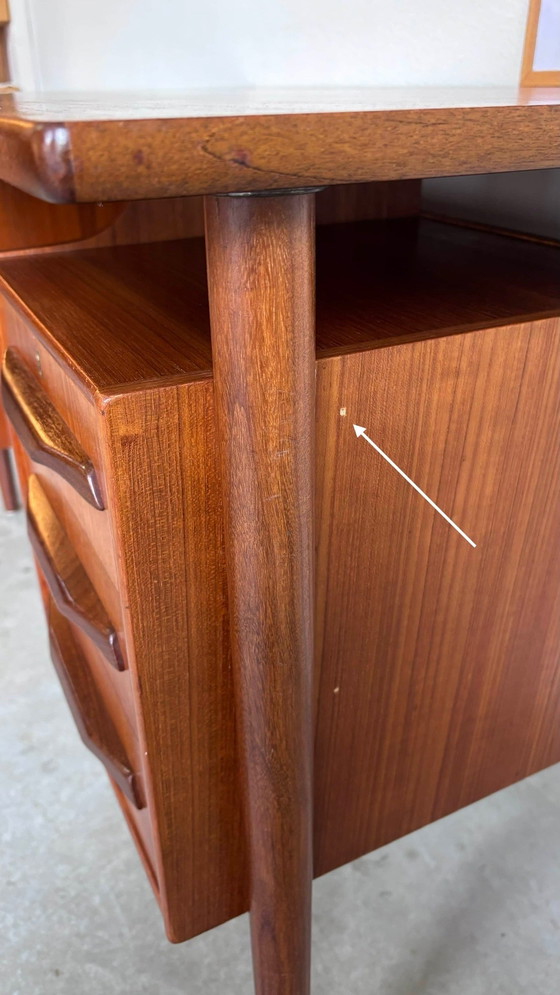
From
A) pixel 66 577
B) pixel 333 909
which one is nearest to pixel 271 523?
pixel 66 577

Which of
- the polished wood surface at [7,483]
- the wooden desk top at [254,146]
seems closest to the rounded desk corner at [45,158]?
the wooden desk top at [254,146]

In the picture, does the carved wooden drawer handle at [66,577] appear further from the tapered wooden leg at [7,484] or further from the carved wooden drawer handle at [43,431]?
the tapered wooden leg at [7,484]

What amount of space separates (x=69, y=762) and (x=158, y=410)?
28.0 inches

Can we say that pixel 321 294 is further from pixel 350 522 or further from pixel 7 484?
pixel 7 484

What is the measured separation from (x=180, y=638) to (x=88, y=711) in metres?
0.33

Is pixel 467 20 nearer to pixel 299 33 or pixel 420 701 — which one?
pixel 299 33

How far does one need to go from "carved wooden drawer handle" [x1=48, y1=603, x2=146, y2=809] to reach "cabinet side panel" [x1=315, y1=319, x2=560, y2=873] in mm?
162

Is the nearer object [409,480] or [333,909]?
[409,480]

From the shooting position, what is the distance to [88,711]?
81 cm

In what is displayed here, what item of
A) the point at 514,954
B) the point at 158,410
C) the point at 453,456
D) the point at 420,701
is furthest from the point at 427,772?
the point at 158,410

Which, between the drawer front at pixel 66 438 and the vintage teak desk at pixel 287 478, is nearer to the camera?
the vintage teak desk at pixel 287 478

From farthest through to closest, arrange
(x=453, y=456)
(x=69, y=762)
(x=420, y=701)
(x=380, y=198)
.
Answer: (x=69, y=762) < (x=380, y=198) < (x=420, y=701) < (x=453, y=456)

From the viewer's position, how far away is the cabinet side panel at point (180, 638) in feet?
1.55

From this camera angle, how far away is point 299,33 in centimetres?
85
